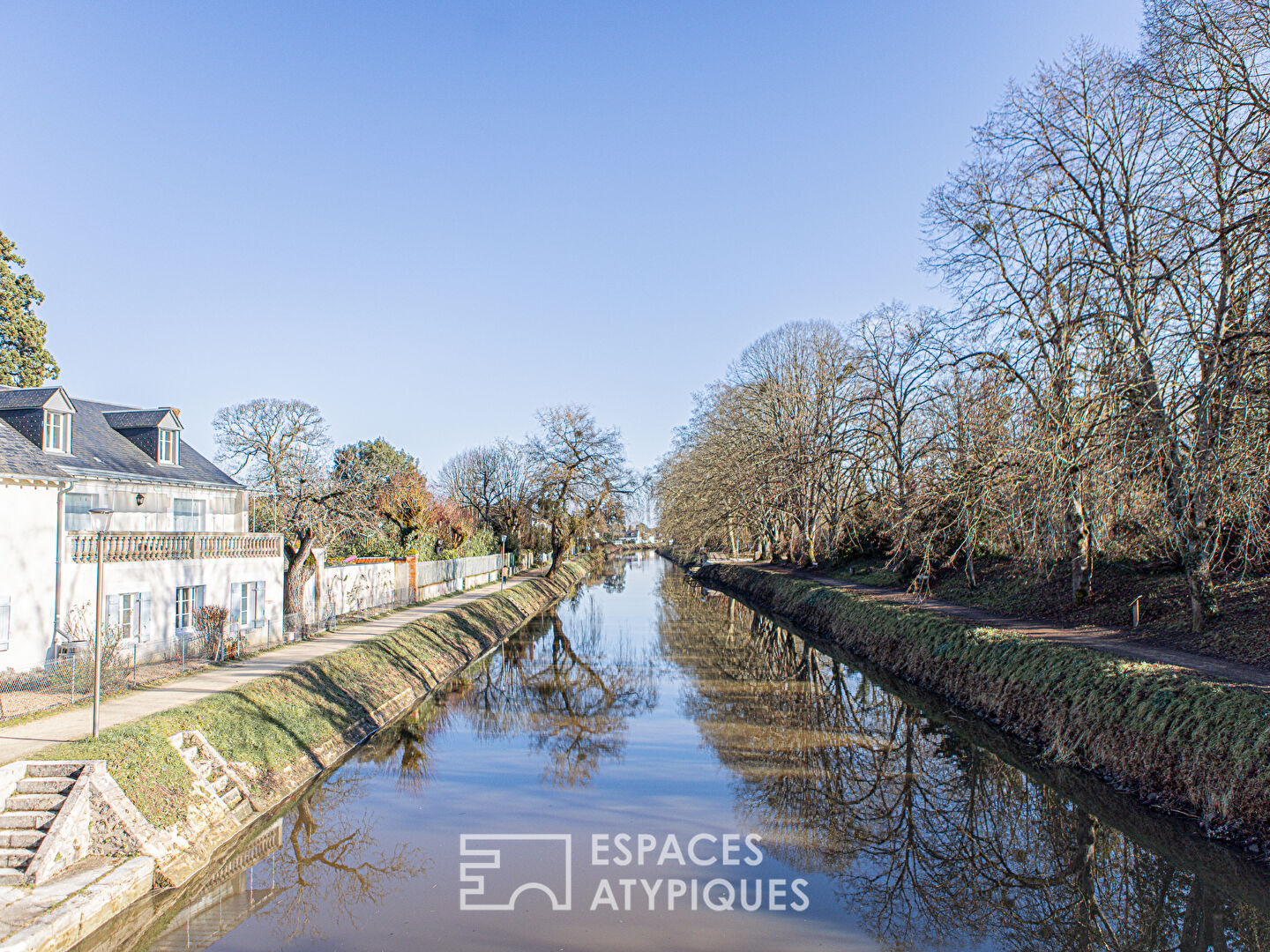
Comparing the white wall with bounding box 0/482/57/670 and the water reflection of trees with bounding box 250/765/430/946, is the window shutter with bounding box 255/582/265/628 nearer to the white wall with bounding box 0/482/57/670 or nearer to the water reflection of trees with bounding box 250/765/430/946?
the white wall with bounding box 0/482/57/670

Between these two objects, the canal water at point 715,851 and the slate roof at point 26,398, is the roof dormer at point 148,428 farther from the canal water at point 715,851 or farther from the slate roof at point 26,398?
the canal water at point 715,851

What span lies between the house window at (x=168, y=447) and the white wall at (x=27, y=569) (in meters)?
7.32

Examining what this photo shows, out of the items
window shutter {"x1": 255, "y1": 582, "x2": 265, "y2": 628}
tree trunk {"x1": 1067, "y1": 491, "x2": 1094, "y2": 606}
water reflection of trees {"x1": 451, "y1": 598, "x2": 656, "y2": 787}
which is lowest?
water reflection of trees {"x1": 451, "y1": 598, "x2": 656, "y2": 787}

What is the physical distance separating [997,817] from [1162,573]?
29.7 feet

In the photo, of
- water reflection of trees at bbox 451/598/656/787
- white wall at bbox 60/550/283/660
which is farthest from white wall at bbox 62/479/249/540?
water reflection of trees at bbox 451/598/656/787

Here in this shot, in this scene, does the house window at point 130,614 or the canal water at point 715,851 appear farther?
the house window at point 130,614

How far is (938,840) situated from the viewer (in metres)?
8.66

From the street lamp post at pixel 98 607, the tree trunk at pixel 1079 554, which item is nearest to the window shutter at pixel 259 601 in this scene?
the street lamp post at pixel 98 607

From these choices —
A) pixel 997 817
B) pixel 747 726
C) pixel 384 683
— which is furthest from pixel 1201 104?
pixel 384 683

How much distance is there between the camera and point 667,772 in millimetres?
11000

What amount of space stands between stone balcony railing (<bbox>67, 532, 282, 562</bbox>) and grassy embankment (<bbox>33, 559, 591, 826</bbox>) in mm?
3617

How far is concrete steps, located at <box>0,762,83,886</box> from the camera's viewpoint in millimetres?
6439

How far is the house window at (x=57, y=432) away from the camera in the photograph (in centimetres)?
1547

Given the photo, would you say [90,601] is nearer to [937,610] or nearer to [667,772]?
[667,772]
